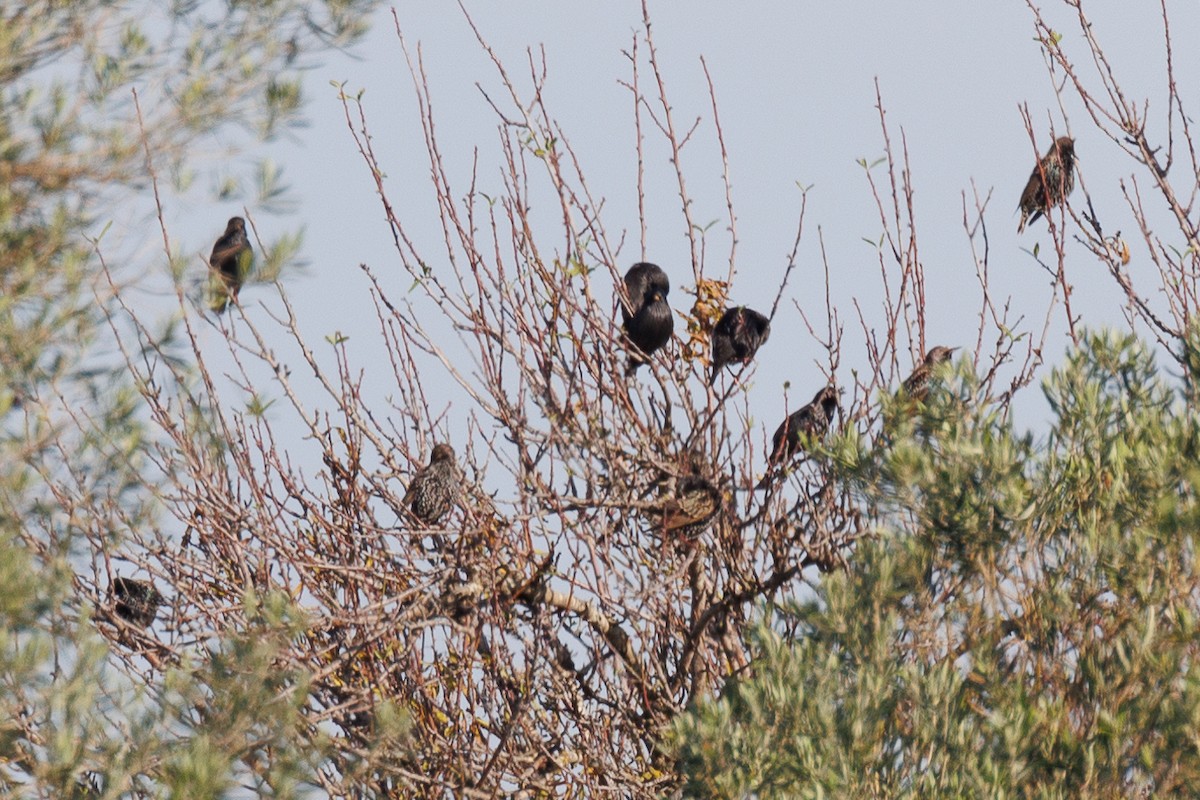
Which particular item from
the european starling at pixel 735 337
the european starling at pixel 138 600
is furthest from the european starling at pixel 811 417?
the european starling at pixel 138 600

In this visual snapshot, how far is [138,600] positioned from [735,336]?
12.3 feet

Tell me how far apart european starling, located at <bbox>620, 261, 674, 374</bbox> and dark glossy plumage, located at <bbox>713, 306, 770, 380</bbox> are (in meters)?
0.28

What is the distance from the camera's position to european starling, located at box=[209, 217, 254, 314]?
4.69 meters

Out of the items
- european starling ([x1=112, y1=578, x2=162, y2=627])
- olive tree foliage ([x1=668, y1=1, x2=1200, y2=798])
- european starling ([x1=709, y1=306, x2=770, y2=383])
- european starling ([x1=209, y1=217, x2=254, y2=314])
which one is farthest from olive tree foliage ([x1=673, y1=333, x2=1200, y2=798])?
european starling ([x1=112, y1=578, x2=162, y2=627])

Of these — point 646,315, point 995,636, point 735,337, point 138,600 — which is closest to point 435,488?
point 646,315

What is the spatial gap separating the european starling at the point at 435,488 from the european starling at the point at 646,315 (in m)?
1.12

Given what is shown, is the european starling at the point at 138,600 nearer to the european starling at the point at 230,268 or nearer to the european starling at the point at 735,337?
the european starling at the point at 230,268

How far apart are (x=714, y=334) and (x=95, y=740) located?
4.42m

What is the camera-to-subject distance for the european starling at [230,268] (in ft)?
15.4

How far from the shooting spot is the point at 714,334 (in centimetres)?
755

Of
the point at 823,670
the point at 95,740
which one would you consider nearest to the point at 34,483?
the point at 95,740

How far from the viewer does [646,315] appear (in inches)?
301

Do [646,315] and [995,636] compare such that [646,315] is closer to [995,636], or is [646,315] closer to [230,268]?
[230,268]

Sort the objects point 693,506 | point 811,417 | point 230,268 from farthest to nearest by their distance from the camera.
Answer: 1. point 230,268
2. point 811,417
3. point 693,506
